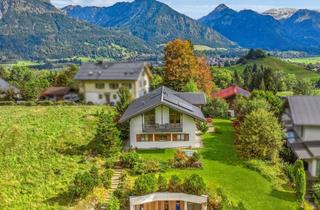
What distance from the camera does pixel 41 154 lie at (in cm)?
3597

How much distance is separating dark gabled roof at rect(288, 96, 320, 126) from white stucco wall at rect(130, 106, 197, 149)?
10871 millimetres

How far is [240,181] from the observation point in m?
32.4

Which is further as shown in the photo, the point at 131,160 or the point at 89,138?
the point at 89,138

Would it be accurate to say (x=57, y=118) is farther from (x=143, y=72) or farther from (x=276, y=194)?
(x=276, y=194)

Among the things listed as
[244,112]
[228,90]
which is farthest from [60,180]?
[228,90]

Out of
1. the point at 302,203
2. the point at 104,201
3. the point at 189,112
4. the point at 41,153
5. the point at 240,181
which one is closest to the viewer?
the point at 104,201

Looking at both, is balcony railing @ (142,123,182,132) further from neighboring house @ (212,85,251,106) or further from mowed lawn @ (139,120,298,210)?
neighboring house @ (212,85,251,106)

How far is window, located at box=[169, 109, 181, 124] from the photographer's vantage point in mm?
41594

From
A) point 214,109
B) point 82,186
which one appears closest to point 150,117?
point 82,186

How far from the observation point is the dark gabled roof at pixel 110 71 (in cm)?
6531

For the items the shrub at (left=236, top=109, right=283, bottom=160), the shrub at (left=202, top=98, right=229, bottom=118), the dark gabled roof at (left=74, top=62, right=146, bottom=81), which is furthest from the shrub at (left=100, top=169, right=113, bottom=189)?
the dark gabled roof at (left=74, top=62, right=146, bottom=81)

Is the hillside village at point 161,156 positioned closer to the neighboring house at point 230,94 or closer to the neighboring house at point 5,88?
the neighboring house at point 5,88

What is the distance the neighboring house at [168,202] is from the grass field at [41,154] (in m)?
5.41

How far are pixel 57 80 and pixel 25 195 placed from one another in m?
60.5
